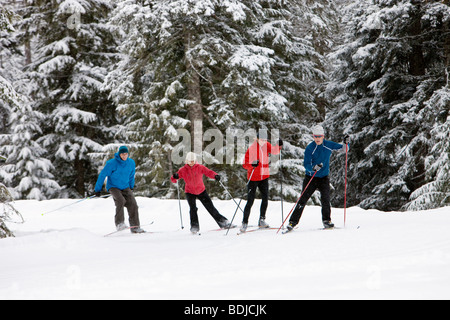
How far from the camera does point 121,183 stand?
849 cm

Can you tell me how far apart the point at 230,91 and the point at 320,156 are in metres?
6.93

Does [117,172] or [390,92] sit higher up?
[390,92]

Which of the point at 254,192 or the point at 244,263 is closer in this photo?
the point at 244,263

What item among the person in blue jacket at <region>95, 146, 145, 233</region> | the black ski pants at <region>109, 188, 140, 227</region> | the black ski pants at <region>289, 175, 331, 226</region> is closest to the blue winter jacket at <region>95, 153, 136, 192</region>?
the person in blue jacket at <region>95, 146, 145, 233</region>

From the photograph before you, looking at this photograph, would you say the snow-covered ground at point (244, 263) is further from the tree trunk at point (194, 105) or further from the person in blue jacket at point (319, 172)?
the tree trunk at point (194, 105)

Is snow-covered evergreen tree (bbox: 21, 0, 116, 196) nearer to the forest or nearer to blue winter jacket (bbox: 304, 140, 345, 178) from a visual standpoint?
the forest

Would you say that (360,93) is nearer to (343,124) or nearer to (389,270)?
(343,124)

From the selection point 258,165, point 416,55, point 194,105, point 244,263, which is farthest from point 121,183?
point 416,55

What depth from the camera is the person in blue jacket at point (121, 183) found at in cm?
837

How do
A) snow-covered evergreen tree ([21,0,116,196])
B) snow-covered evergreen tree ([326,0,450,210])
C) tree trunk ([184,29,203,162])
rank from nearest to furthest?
snow-covered evergreen tree ([326,0,450,210]) < tree trunk ([184,29,203,162]) < snow-covered evergreen tree ([21,0,116,196])

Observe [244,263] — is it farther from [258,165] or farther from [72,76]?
[72,76]

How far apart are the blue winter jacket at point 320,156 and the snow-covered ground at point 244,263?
39.1 inches

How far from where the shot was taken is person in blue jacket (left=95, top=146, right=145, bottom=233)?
27.5 feet

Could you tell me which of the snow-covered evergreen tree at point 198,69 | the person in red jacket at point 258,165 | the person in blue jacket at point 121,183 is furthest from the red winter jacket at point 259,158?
the snow-covered evergreen tree at point 198,69
